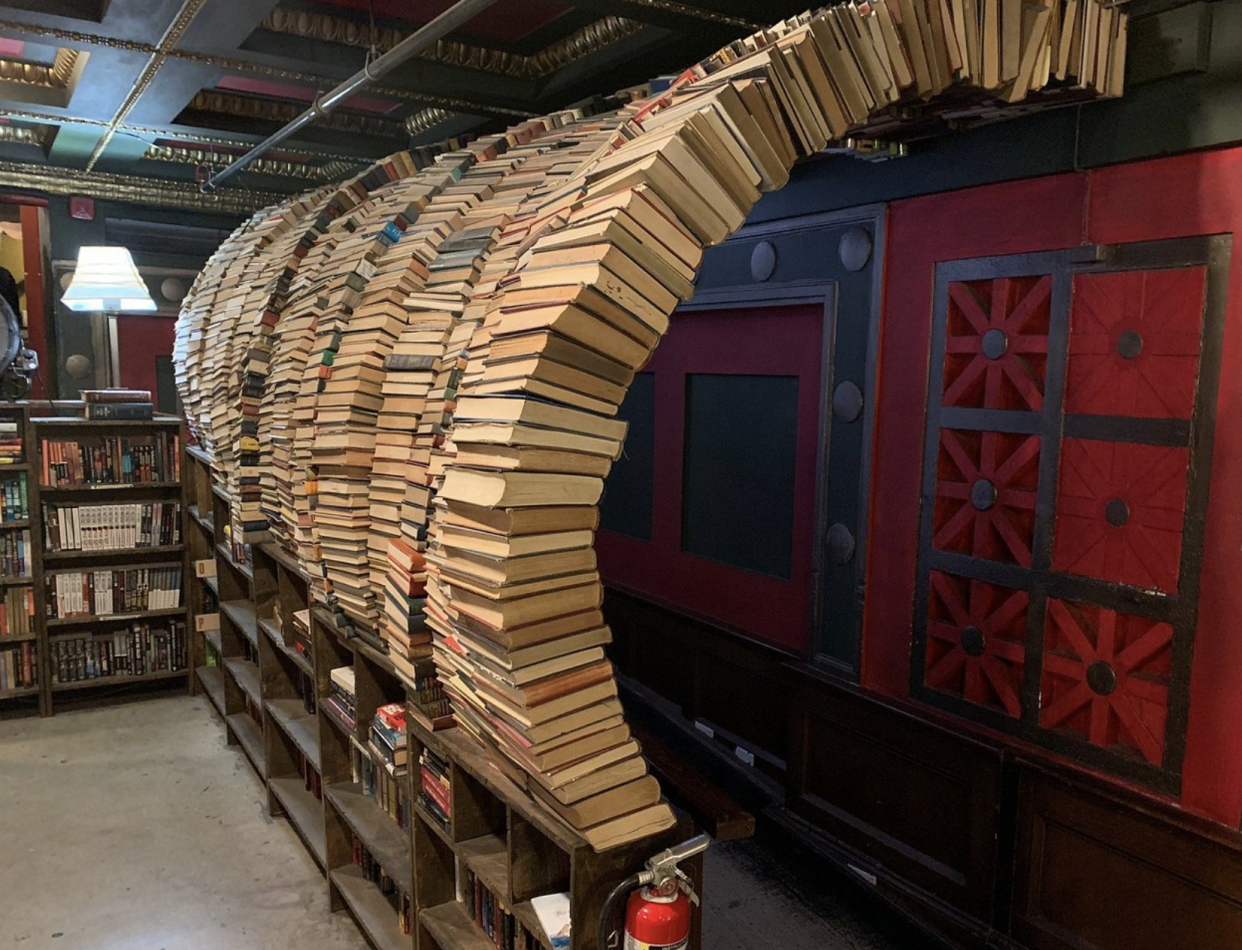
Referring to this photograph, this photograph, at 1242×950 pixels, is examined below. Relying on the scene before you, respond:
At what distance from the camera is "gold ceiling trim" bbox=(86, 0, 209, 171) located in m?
3.49

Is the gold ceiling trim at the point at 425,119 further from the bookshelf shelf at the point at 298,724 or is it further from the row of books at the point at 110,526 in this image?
the bookshelf shelf at the point at 298,724

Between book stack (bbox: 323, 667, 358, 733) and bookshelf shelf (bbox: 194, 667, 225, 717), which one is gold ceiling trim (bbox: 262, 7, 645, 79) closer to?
book stack (bbox: 323, 667, 358, 733)

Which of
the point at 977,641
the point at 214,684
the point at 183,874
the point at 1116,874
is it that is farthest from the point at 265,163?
the point at 1116,874

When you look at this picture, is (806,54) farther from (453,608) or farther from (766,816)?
(766,816)

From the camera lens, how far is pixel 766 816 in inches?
167

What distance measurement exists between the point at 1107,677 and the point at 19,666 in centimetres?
592

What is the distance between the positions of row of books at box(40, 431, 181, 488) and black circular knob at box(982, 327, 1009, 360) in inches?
190

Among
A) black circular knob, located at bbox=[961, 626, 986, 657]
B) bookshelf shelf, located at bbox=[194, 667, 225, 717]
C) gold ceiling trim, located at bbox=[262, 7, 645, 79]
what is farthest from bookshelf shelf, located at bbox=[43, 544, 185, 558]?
black circular knob, located at bbox=[961, 626, 986, 657]

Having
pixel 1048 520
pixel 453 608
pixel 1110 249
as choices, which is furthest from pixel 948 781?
pixel 453 608

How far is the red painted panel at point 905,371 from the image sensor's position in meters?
3.19

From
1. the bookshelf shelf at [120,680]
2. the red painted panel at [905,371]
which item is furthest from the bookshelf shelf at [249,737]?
the red painted panel at [905,371]

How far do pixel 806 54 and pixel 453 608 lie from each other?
1.38 metres

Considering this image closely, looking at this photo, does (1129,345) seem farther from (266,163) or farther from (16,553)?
(16,553)

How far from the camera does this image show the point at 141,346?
807 centimetres
